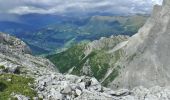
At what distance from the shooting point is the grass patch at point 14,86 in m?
59.2

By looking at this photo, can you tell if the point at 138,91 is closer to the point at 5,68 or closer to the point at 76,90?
the point at 76,90

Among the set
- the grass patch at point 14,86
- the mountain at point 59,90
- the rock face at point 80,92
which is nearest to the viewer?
the grass patch at point 14,86

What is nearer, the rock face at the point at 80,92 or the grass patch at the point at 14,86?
the grass patch at the point at 14,86

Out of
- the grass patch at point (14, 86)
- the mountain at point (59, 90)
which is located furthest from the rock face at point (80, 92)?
the grass patch at point (14, 86)

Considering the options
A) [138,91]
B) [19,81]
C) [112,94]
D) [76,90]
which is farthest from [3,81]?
[138,91]

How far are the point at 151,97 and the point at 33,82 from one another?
18833 mm

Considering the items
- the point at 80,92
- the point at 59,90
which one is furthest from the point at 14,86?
the point at 80,92

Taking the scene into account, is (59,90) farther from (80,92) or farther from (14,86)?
(14,86)

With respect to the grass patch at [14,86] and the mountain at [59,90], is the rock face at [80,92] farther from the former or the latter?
the grass patch at [14,86]

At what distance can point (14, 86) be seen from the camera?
203ft

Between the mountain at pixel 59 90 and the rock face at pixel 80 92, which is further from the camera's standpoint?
the rock face at pixel 80 92

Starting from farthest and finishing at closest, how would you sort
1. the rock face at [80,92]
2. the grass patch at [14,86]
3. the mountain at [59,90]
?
1. the rock face at [80,92]
2. the mountain at [59,90]
3. the grass patch at [14,86]

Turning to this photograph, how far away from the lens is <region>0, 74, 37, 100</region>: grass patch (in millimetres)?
59219

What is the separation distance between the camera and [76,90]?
202ft
